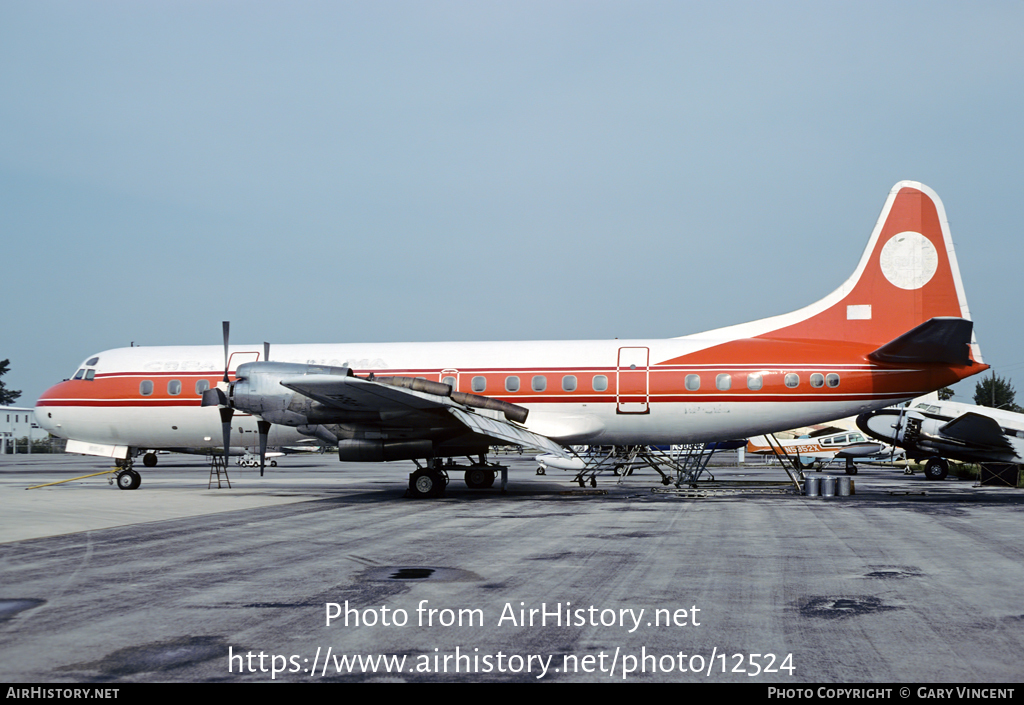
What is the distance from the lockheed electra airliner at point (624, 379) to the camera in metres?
20.8

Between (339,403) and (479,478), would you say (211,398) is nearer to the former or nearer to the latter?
(339,403)

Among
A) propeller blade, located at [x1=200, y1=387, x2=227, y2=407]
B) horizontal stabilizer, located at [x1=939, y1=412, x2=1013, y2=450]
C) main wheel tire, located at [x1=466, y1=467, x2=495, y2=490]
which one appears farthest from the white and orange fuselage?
horizontal stabilizer, located at [x1=939, y1=412, x2=1013, y2=450]

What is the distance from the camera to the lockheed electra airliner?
68.2ft

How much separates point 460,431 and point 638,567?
461 inches

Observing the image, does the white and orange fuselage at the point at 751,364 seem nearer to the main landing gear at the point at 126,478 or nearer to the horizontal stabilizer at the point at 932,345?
the horizontal stabilizer at the point at 932,345

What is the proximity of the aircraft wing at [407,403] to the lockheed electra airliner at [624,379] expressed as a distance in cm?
7

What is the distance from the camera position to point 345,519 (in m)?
16.8

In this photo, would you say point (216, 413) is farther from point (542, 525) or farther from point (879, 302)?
point (879, 302)

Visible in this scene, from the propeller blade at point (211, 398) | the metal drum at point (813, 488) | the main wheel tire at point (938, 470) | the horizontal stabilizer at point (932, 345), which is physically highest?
the horizontal stabilizer at point (932, 345)

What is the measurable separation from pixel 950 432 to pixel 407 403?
2354 cm

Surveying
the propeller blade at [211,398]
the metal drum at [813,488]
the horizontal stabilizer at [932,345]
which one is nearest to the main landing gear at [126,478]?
the propeller blade at [211,398]

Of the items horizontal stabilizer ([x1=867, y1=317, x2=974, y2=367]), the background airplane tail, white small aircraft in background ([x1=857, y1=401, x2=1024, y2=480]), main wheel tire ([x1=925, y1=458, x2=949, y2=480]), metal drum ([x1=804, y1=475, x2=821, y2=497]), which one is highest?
the background airplane tail

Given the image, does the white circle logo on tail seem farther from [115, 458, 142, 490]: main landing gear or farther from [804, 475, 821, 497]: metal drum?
[115, 458, 142, 490]: main landing gear

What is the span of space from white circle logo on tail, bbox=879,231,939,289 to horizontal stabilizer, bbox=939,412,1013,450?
10724mm
